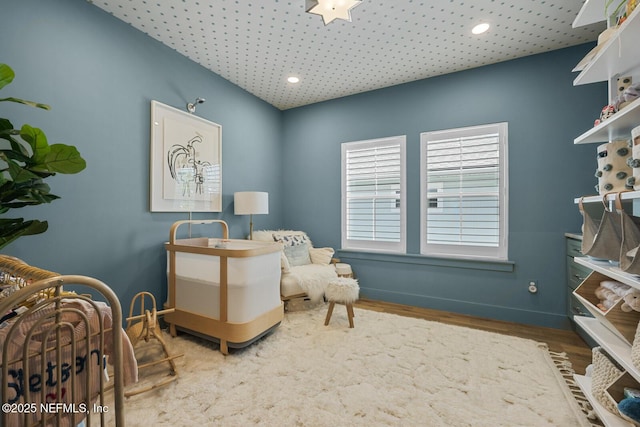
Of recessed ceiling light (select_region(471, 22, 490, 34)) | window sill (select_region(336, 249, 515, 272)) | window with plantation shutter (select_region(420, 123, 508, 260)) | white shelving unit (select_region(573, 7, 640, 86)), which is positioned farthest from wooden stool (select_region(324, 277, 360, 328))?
recessed ceiling light (select_region(471, 22, 490, 34))

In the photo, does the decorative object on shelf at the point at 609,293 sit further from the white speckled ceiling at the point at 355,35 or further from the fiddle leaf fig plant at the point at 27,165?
the fiddle leaf fig plant at the point at 27,165

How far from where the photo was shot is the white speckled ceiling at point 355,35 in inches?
78.9

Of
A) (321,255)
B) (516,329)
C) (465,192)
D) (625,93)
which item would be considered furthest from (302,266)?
(625,93)

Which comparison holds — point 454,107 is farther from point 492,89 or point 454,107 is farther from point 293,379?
point 293,379

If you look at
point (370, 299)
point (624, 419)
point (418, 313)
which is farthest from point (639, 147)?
point (370, 299)

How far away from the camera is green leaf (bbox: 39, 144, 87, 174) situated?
94 centimetres

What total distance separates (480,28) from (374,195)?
1908 millimetres

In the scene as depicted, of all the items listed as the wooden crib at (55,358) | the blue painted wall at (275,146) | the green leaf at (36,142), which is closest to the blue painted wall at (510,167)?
the blue painted wall at (275,146)

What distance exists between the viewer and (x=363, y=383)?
168cm

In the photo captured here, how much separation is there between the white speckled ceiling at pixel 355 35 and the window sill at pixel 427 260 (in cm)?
211

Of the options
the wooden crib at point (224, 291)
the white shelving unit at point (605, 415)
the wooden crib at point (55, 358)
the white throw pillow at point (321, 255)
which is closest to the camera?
the wooden crib at point (55, 358)

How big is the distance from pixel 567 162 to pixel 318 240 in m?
2.83

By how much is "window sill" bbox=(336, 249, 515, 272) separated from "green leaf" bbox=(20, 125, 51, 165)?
299 cm

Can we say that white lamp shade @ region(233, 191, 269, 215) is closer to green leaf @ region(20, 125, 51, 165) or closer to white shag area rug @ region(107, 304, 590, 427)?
white shag area rug @ region(107, 304, 590, 427)
